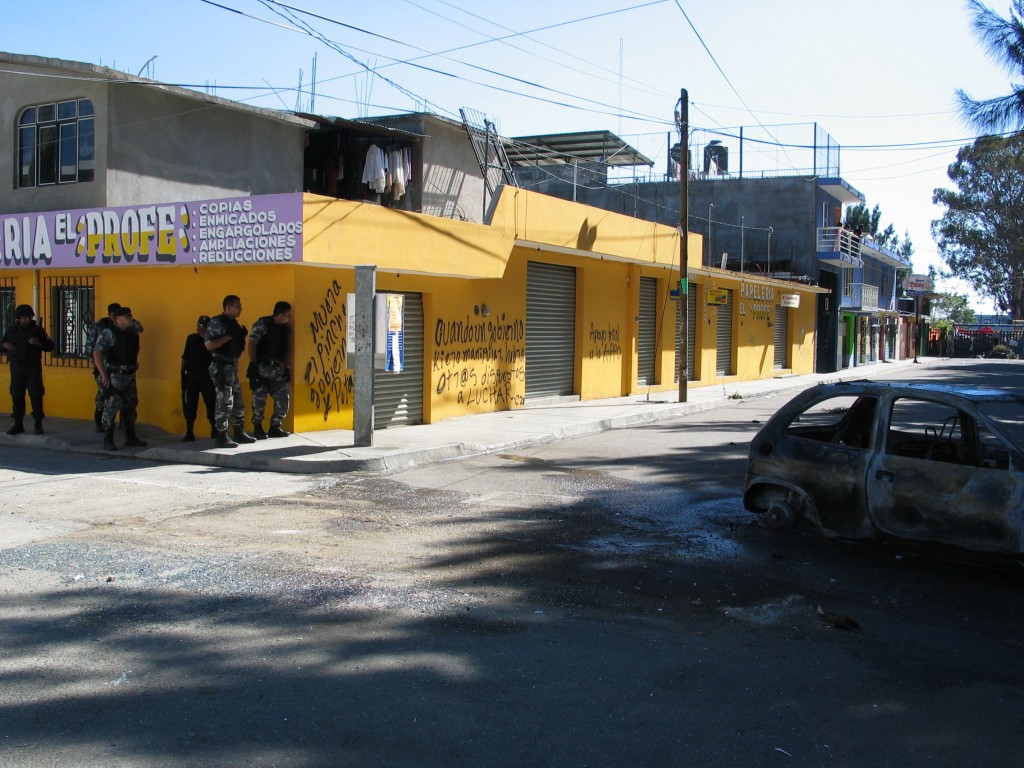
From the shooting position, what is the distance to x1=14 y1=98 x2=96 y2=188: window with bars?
48.3 feet

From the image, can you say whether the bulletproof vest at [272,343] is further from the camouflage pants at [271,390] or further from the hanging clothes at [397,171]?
the hanging clothes at [397,171]

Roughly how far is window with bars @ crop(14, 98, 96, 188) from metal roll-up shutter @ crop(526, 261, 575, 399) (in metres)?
8.19

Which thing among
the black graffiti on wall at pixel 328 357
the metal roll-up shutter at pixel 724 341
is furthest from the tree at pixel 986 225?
the black graffiti on wall at pixel 328 357

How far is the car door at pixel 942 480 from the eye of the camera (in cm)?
621

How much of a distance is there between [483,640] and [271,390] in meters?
8.21

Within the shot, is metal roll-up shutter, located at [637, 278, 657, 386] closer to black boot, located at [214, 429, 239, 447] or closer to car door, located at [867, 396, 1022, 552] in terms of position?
black boot, located at [214, 429, 239, 447]

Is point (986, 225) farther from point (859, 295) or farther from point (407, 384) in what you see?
point (407, 384)

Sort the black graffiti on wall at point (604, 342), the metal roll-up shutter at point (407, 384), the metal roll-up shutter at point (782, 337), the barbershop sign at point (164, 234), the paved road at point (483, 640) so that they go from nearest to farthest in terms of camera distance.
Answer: the paved road at point (483, 640), the barbershop sign at point (164, 234), the metal roll-up shutter at point (407, 384), the black graffiti on wall at point (604, 342), the metal roll-up shutter at point (782, 337)

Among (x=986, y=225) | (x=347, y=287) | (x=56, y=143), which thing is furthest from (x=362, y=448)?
(x=986, y=225)

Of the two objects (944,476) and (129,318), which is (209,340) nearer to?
(129,318)

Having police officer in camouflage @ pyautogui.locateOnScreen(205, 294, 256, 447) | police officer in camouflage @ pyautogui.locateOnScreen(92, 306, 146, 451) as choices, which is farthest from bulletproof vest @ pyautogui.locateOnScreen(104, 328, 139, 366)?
police officer in camouflage @ pyautogui.locateOnScreen(205, 294, 256, 447)

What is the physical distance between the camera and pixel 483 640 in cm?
512

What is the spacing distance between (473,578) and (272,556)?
1622 mm

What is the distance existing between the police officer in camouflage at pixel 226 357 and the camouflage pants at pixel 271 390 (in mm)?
396
